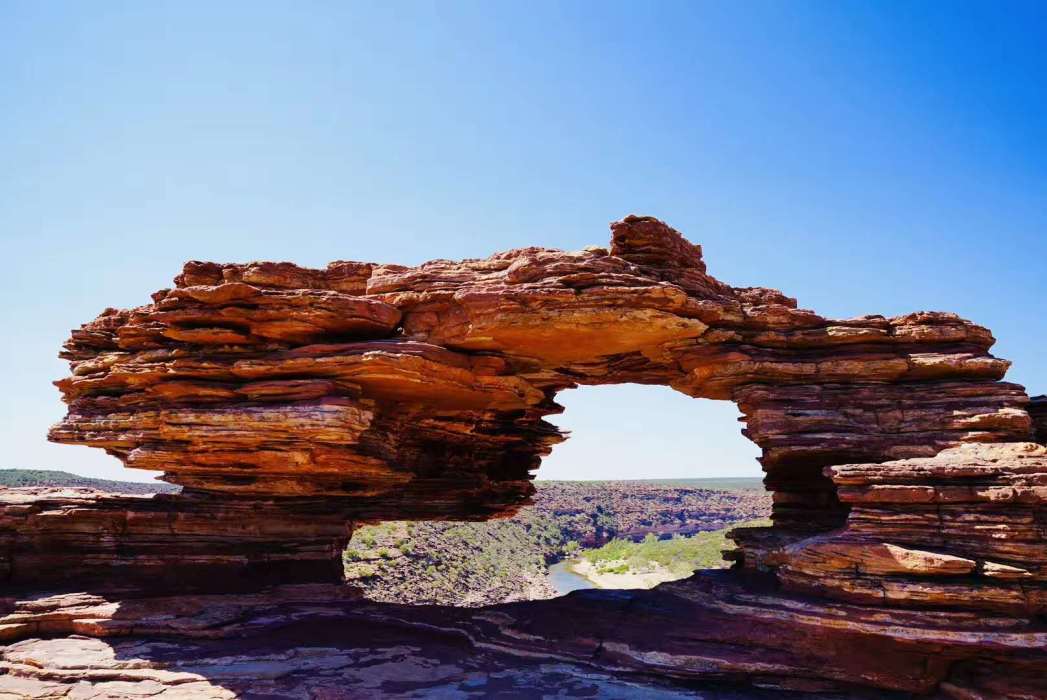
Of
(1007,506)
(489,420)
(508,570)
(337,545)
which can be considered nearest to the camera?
(1007,506)

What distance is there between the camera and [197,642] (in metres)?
17.6

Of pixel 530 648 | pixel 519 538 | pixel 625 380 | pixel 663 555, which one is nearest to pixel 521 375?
pixel 625 380

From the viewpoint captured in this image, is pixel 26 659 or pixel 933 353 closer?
pixel 26 659

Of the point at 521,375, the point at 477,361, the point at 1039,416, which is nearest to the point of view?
the point at 1039,416

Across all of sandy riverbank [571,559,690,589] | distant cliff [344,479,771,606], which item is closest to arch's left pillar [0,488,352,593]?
distant cliff [344,479,771,606]

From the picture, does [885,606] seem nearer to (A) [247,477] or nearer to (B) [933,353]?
(B) [933,353]

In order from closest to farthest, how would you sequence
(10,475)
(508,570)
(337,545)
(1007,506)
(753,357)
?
1. (1007,506)
2. (753,357)
3. (337,545)
4. (508,570)
5. (10,475)

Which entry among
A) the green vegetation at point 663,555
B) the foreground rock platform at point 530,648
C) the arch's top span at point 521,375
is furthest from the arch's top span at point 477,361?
the green vegetation at point 663,555

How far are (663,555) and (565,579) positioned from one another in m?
10.4

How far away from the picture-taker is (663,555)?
61.2 meters

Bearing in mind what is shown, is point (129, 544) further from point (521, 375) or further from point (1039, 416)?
point (1039, 416)

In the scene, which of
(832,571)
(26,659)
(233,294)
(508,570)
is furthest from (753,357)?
(508,570)

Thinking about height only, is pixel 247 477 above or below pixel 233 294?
below

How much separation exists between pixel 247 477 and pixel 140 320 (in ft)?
18.9
